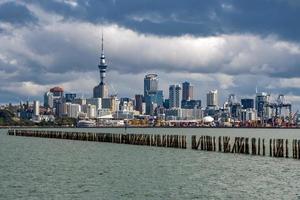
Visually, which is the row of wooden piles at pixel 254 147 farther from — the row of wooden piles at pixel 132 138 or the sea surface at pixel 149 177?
the row of wooden piles at pixel 132 138

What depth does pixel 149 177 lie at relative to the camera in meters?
55.2

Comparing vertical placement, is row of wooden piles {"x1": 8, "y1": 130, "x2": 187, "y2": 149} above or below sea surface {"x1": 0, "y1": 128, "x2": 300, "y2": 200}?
above

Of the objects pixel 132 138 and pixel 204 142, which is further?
pixel 132 138

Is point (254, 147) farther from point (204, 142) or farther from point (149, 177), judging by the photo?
point (149, 177)

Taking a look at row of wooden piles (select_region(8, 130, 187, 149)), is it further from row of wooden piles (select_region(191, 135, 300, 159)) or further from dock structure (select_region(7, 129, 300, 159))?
row of wooden piles (select_region(191, 135, 300, 159))

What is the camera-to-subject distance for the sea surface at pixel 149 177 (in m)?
45.1

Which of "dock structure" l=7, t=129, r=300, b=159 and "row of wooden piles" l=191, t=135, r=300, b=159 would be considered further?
"dock structure" l=7, t=129, r=300, b=159

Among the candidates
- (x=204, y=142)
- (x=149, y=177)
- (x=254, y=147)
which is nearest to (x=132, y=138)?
(x=204, y=142)

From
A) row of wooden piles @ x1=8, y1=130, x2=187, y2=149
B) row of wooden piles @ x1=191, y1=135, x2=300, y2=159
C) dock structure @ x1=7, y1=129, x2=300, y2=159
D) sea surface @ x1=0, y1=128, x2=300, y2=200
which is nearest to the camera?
sea surface @ x1=0, y1=128, x2=300, y2=200

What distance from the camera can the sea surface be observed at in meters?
45.1

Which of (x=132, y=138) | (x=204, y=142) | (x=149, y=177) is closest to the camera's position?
(x=149, y=177)

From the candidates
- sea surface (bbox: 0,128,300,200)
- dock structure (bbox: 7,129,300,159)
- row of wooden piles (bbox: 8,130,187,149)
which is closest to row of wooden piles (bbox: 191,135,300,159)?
dock structure (bbox: 7,129,300,159)

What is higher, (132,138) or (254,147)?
(132,138)

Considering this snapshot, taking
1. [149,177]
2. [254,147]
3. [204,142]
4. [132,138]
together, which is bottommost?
[149,177]
